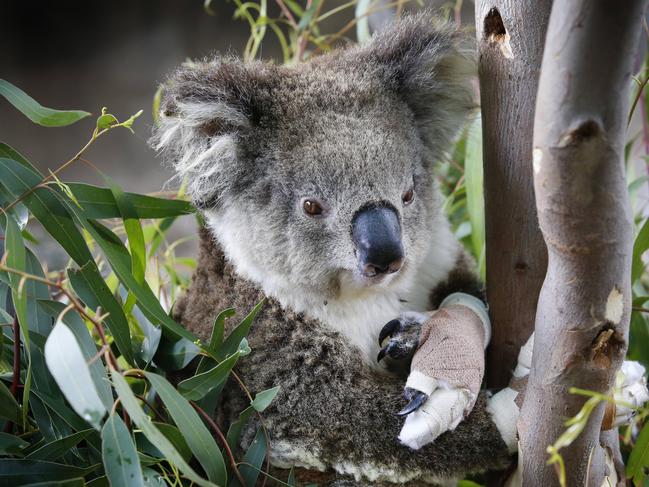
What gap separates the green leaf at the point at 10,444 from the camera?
1536 millimetres

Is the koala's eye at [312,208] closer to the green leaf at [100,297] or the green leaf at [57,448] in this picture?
the green leaf at [100,297]

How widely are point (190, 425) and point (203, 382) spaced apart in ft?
0.48

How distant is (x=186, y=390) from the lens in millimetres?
1563

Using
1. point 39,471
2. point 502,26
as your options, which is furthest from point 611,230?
point 39,471

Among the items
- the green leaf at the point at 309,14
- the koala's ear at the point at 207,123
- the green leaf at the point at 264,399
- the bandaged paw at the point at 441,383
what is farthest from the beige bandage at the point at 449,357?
the green leaf at the point at 309,14

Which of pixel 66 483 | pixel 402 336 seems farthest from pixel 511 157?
pixel 66 483

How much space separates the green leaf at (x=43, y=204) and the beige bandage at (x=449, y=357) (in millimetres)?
825

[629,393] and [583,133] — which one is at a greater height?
[583,133]

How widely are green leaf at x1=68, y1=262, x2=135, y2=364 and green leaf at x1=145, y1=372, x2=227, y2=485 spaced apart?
28cm

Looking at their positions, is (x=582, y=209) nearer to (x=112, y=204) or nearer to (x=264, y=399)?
(x=264, y=399)

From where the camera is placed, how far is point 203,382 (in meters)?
1.56

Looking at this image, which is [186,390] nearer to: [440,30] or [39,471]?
[39,471]

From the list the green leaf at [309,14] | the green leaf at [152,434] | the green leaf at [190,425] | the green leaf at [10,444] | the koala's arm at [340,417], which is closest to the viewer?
the green leaf at [152,434]

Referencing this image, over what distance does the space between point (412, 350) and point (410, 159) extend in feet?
1.61
